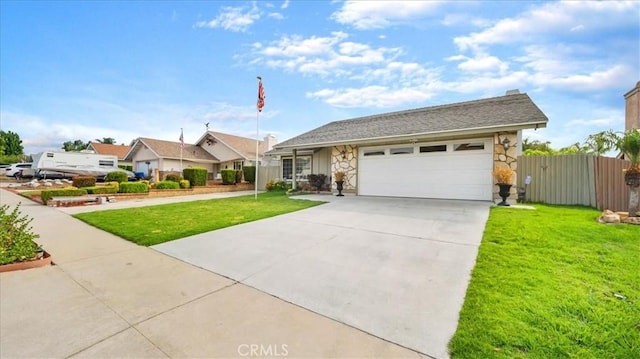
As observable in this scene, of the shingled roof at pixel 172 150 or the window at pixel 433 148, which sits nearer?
the window at pixel 433 148

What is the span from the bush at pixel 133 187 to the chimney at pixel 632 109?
2541 cm

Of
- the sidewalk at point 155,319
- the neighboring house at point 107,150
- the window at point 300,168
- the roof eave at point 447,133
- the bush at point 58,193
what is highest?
the neighboring house at point 107,150

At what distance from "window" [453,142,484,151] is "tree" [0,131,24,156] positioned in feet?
227

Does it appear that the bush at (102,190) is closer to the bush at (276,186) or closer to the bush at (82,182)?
the bush at (82,182)

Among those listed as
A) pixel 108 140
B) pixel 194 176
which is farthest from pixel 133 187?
pixel 108 140

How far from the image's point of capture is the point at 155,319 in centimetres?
263

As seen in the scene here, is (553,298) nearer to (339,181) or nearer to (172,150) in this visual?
(339,181)

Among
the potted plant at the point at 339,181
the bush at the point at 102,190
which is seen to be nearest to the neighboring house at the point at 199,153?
the bush at the point at 102,190

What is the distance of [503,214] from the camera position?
7.30m

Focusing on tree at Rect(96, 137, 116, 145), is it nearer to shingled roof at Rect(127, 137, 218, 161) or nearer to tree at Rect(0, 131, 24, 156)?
tree at Rect(0, 131, 24, 156)

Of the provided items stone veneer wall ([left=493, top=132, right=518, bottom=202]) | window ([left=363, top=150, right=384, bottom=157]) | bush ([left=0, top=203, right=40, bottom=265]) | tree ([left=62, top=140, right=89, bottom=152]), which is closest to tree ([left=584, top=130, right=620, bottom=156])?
stone veneer wall ([left=493, top=132, right=518, bottom=202])

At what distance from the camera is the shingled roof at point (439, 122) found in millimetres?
9055

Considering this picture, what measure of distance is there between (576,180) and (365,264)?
9657mm

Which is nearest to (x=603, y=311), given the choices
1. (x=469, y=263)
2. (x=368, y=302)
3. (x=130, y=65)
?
(x=469, y=263)
